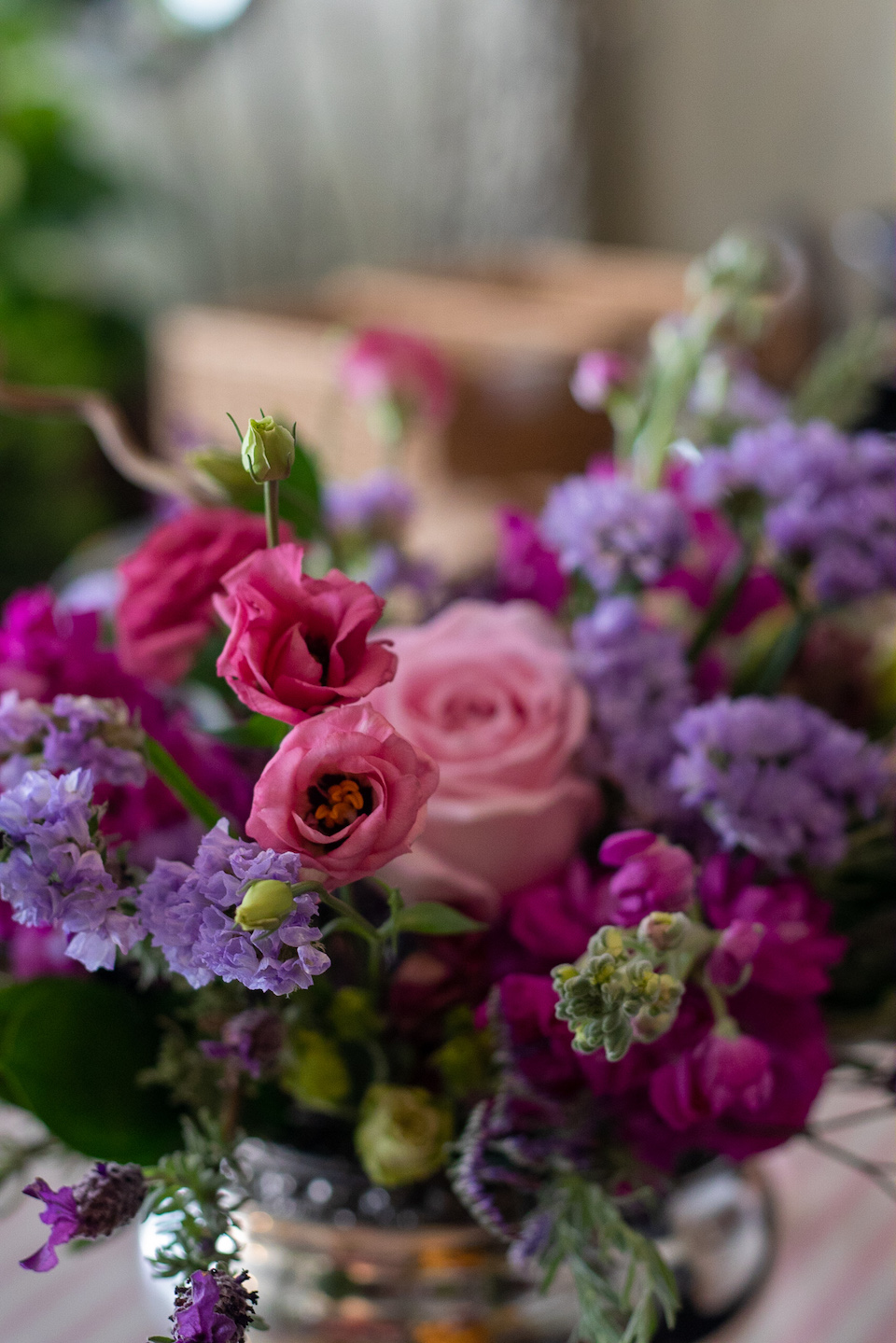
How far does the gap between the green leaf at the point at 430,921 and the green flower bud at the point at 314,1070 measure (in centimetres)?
8

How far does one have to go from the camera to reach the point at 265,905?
197 mm

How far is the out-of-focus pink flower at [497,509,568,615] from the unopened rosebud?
0.55 feet

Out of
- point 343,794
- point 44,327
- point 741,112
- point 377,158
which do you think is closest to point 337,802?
point 343,794

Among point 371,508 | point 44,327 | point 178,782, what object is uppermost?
point 44,327

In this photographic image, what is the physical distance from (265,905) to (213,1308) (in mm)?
70

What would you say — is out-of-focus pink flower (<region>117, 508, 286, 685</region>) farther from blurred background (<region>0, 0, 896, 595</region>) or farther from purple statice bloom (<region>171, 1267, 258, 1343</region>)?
blurred background (<region>0, 0, 896, 595</region>)

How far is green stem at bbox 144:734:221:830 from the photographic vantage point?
0.89 ft

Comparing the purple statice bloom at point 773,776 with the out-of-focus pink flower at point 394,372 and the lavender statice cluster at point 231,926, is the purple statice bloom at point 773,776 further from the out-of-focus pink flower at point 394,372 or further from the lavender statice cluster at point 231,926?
the out-of-focus pink flower at point 394,372

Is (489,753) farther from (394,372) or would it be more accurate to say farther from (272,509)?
(394,372)

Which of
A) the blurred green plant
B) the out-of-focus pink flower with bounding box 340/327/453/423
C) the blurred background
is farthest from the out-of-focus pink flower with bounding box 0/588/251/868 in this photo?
the blurred green plant

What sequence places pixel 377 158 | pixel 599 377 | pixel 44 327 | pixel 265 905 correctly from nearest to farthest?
pixel 265 905 < pixel 599 377 < pixel 44 327 < pixel 377 158

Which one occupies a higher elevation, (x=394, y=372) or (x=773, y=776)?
(x=394, y=372)

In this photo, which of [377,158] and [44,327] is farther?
[377,158]

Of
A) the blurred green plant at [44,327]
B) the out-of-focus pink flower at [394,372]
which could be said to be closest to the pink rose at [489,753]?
the out-of-focus pink flower at [394,372]
